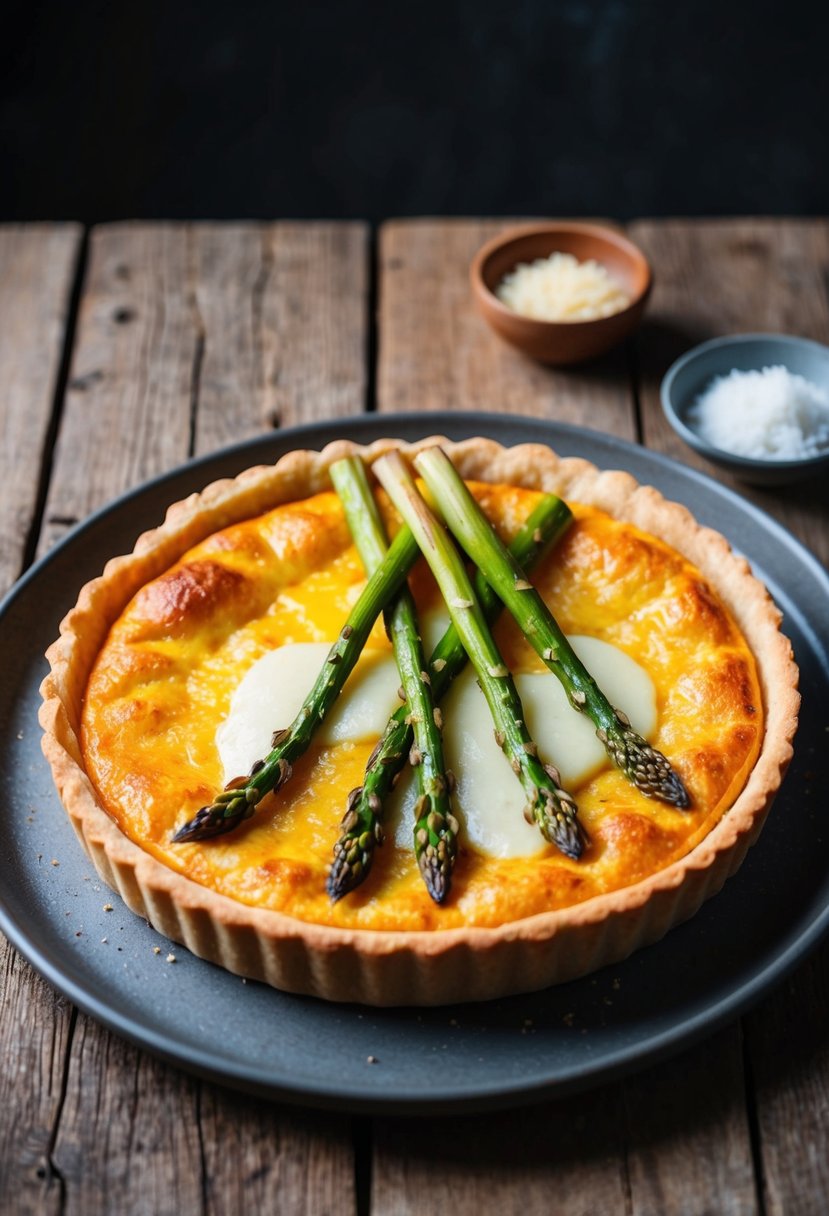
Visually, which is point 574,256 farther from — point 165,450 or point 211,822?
point 211,822

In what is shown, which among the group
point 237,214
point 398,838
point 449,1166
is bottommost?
point 237,214

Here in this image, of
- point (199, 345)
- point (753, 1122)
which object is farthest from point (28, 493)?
point (753, 1122)

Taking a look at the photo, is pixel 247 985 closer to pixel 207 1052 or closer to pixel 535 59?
pixel 207 1052

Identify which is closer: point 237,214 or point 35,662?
point 35,662

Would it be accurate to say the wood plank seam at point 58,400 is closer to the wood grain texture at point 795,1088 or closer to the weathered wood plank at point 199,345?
the weathered wood plank at point 199,345

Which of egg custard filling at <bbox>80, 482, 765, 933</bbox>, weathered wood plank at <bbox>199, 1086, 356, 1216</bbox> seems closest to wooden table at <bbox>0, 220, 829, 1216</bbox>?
weathered wood plank at <bbox>199, 1086, 356, 1216</bbox>

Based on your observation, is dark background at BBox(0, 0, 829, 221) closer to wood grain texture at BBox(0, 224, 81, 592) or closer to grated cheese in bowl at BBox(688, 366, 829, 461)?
wood grain texture at BBox(0, 224, 81, 592)

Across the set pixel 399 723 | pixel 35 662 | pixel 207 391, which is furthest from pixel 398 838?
pixel 207 391
